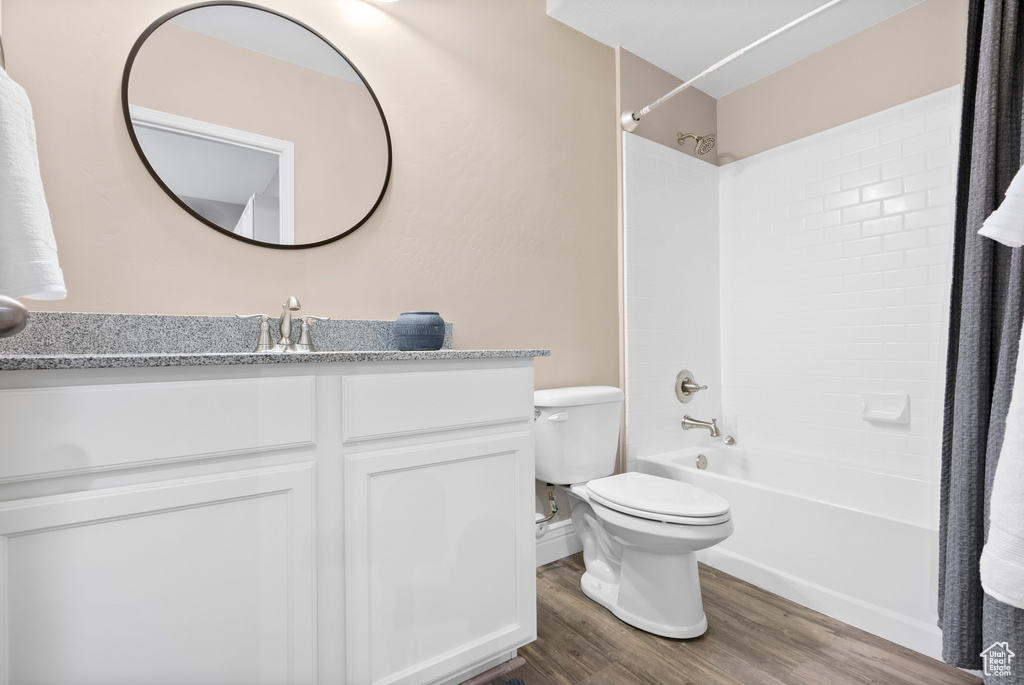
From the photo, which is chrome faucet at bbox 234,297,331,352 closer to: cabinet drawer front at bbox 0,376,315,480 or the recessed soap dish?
cabinet drawer front at bbox 0,376,315,480

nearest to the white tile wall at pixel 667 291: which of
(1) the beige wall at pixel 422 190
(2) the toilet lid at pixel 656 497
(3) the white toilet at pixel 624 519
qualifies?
(1) the beige wall at pixel 422 190

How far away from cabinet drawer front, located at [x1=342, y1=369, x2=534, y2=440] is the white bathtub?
3.77ft

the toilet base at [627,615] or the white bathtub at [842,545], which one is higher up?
the white bathtub at [842,545]

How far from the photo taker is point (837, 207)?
2.33 metres

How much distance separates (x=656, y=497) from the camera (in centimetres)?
162

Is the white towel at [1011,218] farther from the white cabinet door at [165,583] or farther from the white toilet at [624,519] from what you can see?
the white cabinet door at [165,583]

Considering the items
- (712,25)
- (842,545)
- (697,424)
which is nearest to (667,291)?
(697,424)

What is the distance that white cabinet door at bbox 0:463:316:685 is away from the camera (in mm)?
795

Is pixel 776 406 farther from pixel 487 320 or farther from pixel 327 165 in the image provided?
pixel 327 165

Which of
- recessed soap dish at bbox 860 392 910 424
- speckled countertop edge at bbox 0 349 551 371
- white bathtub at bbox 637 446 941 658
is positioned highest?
speckled countertop edge at bbox 0 349 551 371

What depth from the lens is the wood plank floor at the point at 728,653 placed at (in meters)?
1.38

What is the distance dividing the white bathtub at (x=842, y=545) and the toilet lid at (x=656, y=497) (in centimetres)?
43

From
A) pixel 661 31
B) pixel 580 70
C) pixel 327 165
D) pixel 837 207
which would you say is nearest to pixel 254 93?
pixel 327 165

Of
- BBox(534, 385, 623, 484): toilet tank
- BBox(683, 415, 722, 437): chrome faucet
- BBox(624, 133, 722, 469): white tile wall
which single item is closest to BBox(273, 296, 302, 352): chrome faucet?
BBox(534, 385, 623, 484): toilet tank
